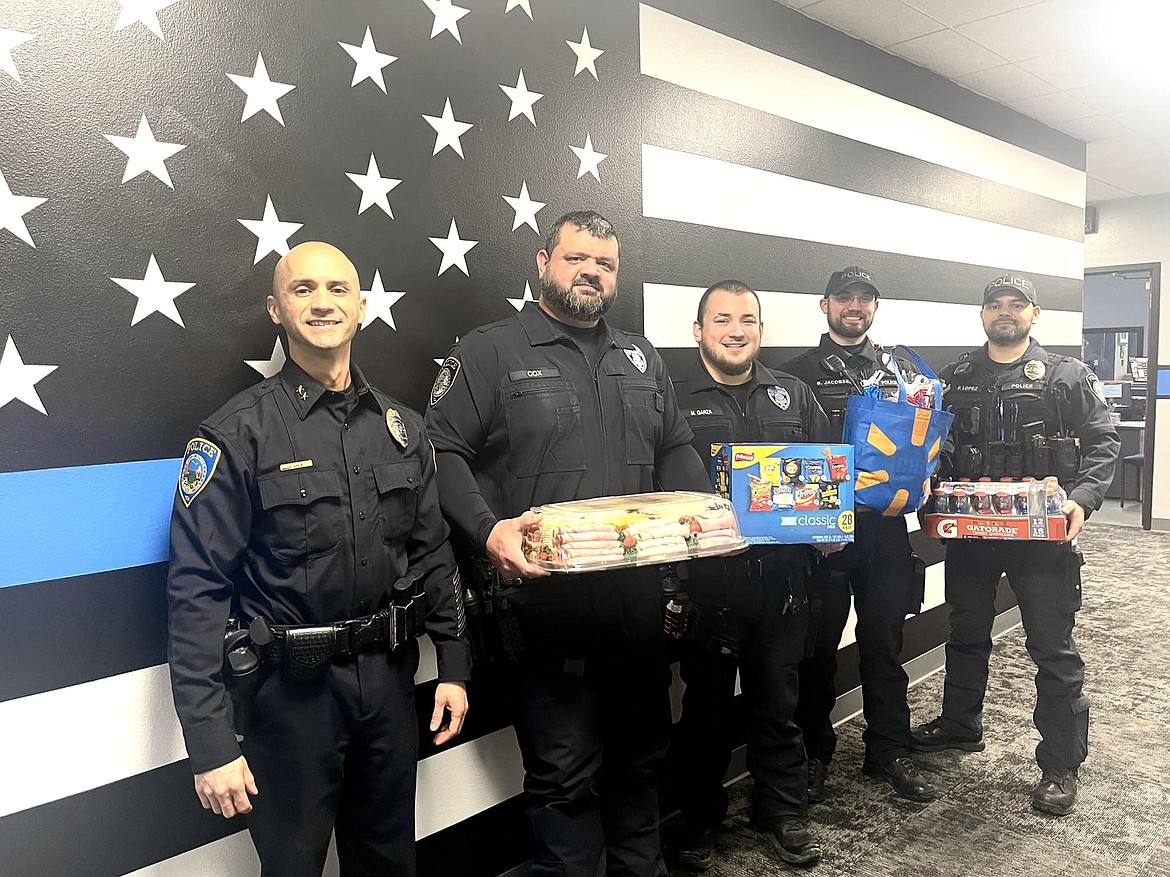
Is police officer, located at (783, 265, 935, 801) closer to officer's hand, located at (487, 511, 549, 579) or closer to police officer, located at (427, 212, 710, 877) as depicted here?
police officer, located at (427, 212, 710, 877)

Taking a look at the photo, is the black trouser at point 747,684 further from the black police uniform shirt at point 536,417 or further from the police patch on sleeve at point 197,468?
the police patch on sleeve at point 197,468

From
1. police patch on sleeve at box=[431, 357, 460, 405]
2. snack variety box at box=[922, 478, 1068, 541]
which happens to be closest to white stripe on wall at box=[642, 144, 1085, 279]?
police patch on sleeve at box=[431, 357, 460, 405]

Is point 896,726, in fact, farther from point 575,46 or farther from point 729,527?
point 575,46

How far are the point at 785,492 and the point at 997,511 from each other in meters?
1.09

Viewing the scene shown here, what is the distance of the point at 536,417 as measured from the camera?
204 cm

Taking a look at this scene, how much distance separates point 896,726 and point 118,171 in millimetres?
3035

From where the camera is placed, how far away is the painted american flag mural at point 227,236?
1.59 m

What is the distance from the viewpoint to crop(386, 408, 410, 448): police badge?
185 centimetres

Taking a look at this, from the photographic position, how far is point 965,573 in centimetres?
326

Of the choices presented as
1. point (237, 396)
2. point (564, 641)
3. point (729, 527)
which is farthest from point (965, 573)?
point (237, 396)

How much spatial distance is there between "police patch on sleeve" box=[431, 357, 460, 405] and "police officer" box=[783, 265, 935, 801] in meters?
1.51

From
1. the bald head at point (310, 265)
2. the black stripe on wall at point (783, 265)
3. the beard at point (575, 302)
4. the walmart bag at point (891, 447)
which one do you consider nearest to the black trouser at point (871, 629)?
the walmart bag at point (891, 447)

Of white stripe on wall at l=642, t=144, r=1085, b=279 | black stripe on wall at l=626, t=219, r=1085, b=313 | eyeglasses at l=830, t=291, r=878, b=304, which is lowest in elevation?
eyeglasses at l=830, t=291, r=878, b=304

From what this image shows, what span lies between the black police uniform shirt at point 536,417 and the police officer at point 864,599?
113 cm
